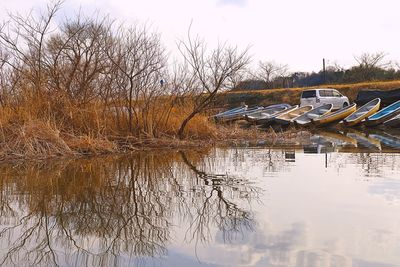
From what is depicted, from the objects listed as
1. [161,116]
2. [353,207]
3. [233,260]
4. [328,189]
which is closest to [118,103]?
[161,116]

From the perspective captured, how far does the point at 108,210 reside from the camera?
5969mm

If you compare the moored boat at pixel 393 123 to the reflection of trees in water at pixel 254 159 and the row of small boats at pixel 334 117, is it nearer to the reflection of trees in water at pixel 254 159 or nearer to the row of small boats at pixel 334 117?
the row of small boats at pixel 334 117

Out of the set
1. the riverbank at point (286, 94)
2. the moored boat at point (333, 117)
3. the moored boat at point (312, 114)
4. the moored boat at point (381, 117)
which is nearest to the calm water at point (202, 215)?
the moored boat at point (333, 117)

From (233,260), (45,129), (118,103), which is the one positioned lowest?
(233,260)

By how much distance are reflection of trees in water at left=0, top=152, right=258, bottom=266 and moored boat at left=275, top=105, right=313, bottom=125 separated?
13.7 metres

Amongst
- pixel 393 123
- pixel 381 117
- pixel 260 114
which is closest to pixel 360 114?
pixel 381 117

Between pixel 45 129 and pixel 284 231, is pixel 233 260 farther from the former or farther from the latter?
pixel 45 129

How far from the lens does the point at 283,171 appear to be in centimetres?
902

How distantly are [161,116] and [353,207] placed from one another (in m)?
9.86

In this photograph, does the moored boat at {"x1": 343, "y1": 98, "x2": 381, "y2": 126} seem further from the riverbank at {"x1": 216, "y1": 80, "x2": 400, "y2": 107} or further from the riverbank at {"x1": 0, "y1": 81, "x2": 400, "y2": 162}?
the riverbank at {"x1": 216, "y1": 80, "x2": 400, "y2": 107}

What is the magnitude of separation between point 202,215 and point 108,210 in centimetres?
129

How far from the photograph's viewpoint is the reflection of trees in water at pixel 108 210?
452cm

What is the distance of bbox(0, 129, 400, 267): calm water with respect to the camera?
4.25m

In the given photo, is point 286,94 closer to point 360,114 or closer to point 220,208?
point 360,114
